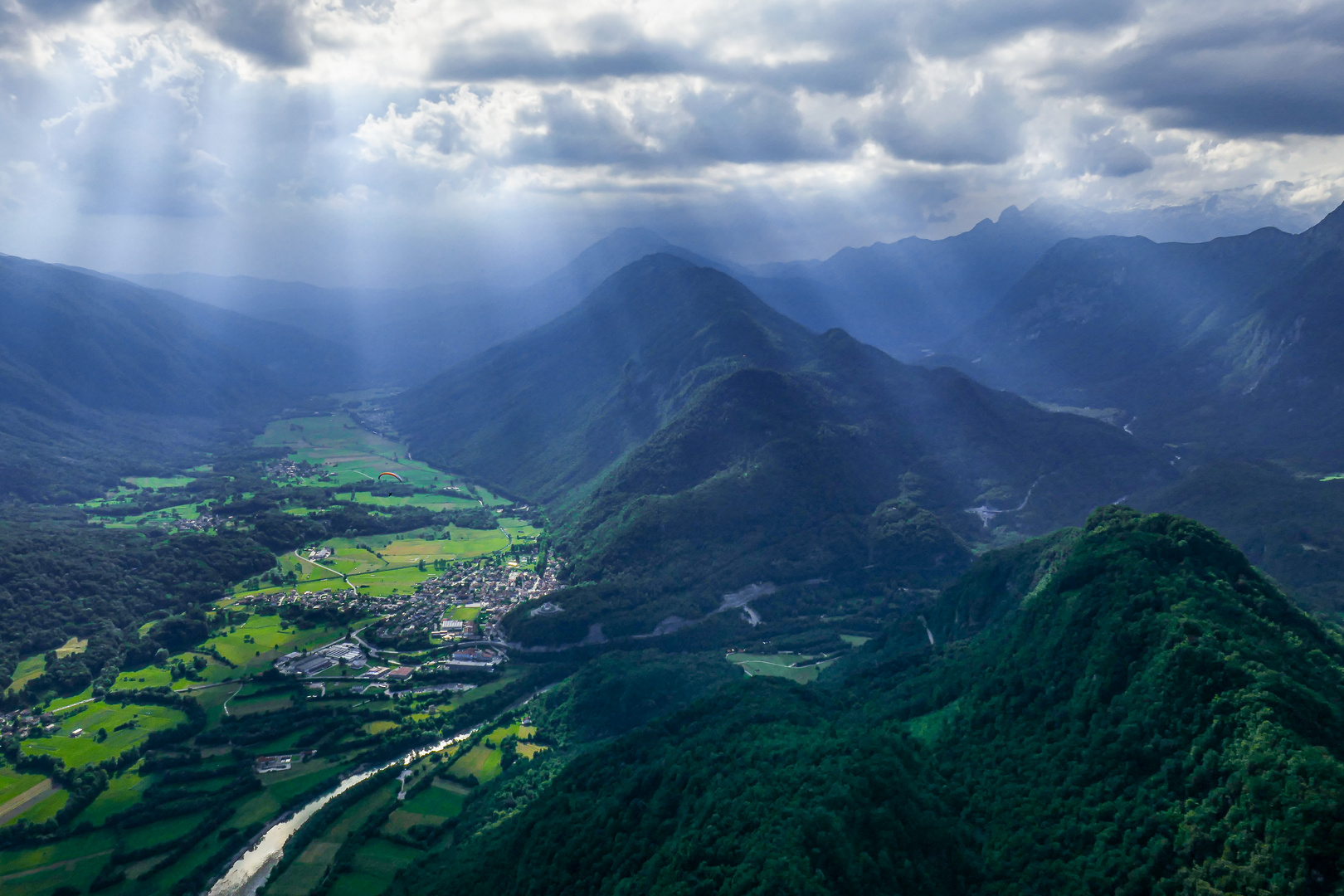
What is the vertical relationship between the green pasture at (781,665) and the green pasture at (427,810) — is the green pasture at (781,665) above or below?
above

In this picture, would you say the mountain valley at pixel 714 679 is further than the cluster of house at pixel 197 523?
No

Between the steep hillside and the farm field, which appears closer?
the farm field

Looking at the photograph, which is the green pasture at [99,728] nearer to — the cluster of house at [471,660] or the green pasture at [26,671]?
the green pasture at [26,671]

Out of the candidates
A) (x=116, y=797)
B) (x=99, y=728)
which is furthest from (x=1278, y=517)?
(x=99, y=728)

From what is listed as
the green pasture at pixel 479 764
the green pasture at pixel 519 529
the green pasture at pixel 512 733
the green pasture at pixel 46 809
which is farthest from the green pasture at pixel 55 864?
the green pasture at pixel 519 529

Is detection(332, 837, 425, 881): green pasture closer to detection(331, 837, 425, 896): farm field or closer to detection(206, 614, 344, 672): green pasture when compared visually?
detection(331, 837, 425, 896): farm field

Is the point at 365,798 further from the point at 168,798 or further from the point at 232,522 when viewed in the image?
the point at 232,522

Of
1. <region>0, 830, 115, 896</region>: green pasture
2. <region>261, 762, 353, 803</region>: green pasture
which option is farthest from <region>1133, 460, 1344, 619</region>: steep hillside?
<region>0, 830, 115, 896</region>: green pasture
